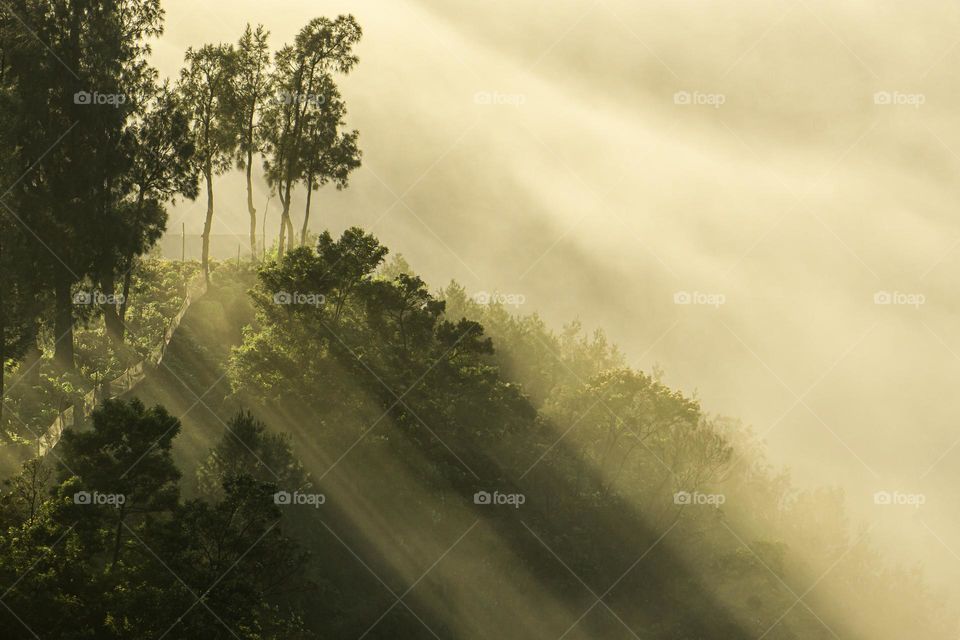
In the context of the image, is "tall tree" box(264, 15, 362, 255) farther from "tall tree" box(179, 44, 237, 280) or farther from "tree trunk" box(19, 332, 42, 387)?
"tree trunk" box(19, 332, 42, 387)

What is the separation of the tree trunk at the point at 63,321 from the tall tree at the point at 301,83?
1819 cm

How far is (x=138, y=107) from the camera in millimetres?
55000

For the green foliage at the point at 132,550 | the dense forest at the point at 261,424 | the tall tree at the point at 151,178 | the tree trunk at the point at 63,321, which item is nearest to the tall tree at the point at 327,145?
the dense forest at the point at 261,424

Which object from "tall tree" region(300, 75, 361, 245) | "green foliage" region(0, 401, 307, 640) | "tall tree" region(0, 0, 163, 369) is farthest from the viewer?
"tall tree" region(300, 75, 361, 245)

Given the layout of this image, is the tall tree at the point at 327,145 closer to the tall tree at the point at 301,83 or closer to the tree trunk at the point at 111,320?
the tall tree at the point at 301,83

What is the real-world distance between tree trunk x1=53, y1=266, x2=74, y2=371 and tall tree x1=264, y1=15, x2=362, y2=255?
18.2 metres

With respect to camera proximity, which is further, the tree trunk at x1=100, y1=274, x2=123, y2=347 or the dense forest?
the tree trunk at x1=100, y1=274, x2=123, y2=347

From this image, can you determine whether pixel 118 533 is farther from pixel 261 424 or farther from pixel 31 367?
pixel 31 367

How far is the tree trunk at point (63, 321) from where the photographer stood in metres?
52.1

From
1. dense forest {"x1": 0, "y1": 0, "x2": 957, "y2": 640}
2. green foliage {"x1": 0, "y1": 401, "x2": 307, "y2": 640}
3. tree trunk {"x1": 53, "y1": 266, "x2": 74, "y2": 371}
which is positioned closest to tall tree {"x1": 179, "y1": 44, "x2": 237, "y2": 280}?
dense forest {"x1": 0, "y1": 0, "x2": 957, "y2": 640}

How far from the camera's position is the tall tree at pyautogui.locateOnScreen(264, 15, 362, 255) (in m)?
65.1

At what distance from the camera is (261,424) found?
50.1 meters

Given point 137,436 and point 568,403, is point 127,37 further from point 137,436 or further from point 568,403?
point 568,403

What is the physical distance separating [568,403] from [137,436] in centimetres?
4337
